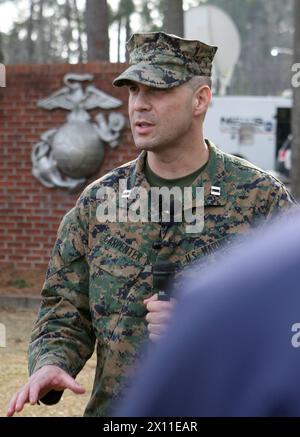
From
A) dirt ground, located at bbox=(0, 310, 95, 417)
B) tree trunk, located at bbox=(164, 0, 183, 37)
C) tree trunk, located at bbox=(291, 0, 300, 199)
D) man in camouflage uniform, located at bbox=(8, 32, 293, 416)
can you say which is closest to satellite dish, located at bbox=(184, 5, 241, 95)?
tree trunk, located at bbox=(164, 0, 183, 37)

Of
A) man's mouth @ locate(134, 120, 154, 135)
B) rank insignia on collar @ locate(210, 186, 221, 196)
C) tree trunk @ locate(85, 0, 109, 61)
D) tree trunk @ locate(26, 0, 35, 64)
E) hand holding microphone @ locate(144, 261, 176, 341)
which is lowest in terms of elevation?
hand holding microphone @ locate(144, 261, 176, 341)

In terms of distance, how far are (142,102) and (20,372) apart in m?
3.75

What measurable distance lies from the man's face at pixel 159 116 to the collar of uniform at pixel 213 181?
0.12 metres

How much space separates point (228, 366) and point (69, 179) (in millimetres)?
7231

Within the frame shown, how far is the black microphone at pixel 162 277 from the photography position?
2.10m

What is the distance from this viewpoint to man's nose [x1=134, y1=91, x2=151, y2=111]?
8.15ft

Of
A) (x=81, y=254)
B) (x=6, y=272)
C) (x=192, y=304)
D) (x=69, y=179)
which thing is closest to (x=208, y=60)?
(x=81, y=254)

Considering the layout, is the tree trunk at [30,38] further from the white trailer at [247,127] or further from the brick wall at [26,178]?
the brick wall at [26,178]

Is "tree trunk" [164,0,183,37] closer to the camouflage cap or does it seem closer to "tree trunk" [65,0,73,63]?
the camouflage cap

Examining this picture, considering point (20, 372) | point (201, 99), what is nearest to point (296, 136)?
point (20, 372)

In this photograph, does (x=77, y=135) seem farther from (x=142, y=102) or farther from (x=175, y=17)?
(x=142, y=102)

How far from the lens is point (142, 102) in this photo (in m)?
2.50

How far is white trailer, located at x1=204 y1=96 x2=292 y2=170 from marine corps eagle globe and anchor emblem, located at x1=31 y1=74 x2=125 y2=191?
10.2 m
